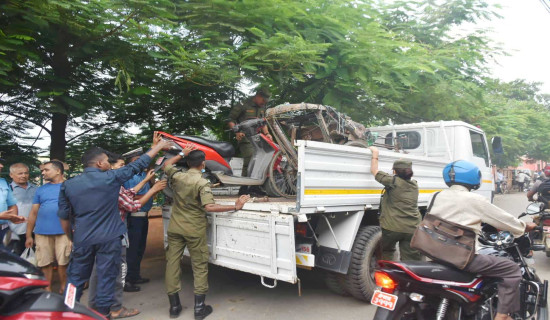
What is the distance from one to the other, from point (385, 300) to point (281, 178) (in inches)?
113

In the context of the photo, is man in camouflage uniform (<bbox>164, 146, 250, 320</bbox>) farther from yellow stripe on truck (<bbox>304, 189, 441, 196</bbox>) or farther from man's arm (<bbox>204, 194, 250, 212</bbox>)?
yellow stripe on truck (<bbox>304, 189, 441, 196</bbox>)

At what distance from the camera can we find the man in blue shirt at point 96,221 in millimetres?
3105

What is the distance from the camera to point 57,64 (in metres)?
4.79

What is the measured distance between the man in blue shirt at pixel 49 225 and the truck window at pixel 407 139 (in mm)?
5340

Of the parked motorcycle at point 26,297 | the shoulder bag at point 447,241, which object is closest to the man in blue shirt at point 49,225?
the parked motorcycle at point 26,297

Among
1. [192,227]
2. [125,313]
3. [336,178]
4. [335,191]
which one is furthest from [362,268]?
[125,313]

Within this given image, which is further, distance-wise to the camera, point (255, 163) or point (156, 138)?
point (255, 163)

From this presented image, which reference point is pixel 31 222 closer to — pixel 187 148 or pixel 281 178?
pixel 187 148

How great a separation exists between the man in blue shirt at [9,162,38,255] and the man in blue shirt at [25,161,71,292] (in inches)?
16.4

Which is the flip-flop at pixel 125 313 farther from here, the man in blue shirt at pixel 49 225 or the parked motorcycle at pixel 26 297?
the parked motorcycle at pixel 26 297

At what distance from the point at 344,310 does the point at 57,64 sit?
465 centimetres

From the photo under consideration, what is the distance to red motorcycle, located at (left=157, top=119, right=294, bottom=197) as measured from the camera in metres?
4.55

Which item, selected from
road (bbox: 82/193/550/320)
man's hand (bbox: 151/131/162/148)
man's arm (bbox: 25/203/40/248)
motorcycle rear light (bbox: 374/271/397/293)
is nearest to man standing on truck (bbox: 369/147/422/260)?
road (bbox: 82/193/550/320)

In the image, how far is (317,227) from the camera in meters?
3.81
